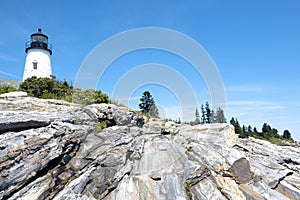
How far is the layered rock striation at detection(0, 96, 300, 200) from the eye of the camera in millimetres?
7871

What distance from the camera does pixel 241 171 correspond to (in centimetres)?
1065

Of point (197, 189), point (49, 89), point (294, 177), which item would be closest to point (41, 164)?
point (197, 189)

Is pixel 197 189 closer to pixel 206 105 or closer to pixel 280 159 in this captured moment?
pixel 280 159

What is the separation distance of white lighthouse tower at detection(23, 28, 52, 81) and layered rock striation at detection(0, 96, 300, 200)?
17.9m

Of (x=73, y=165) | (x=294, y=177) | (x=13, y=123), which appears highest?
(x=13, y=123)

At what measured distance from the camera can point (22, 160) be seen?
780cm

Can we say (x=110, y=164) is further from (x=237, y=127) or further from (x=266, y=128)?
(x=266, y=128)

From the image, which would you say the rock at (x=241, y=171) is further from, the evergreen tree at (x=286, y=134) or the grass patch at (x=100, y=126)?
the evergreen tree at (x=286, y=134)

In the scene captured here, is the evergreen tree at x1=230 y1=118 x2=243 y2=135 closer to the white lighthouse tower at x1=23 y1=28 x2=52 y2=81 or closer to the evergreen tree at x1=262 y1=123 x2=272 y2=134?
the evergreen tree at x1=262 y1=123 x2=272 y2=134

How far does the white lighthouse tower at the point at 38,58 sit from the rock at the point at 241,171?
988 inches

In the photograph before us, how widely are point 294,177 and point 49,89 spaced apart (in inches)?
834

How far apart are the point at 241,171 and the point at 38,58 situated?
2749 centimetres

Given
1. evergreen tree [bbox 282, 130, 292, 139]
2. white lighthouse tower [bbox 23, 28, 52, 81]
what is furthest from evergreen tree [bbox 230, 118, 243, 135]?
white lighthouse tower [bbox 23, 28, 52, 81]

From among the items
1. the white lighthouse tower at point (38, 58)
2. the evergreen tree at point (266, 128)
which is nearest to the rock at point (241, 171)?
the white lighthouse tower at point (38, 58)
